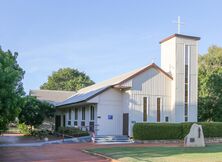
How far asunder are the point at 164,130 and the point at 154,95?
3.68m

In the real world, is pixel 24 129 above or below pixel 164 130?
below

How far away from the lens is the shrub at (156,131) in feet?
98.2

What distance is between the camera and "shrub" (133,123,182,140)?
2994cm

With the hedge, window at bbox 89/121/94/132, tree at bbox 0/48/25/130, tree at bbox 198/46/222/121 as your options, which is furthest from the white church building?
tree at bbox 0/48/25/130

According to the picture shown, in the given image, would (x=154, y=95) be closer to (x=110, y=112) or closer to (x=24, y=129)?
(x=110, y=112)

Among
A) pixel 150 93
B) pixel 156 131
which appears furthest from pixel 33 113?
pixel 156 131

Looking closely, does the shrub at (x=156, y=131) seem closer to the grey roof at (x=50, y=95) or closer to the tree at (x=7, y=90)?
the tree at (x=7, y=90)

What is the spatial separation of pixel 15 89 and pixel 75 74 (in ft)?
248

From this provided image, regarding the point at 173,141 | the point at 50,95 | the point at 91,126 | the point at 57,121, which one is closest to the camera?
the point at 173,141

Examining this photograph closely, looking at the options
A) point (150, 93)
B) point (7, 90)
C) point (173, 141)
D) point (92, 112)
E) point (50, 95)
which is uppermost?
point (50, 95)

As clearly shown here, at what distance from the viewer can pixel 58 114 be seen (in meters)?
47.6

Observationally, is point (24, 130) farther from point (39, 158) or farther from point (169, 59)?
point (39, 158)

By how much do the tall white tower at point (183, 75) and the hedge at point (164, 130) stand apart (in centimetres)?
183

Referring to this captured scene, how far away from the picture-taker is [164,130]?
1202 inches
